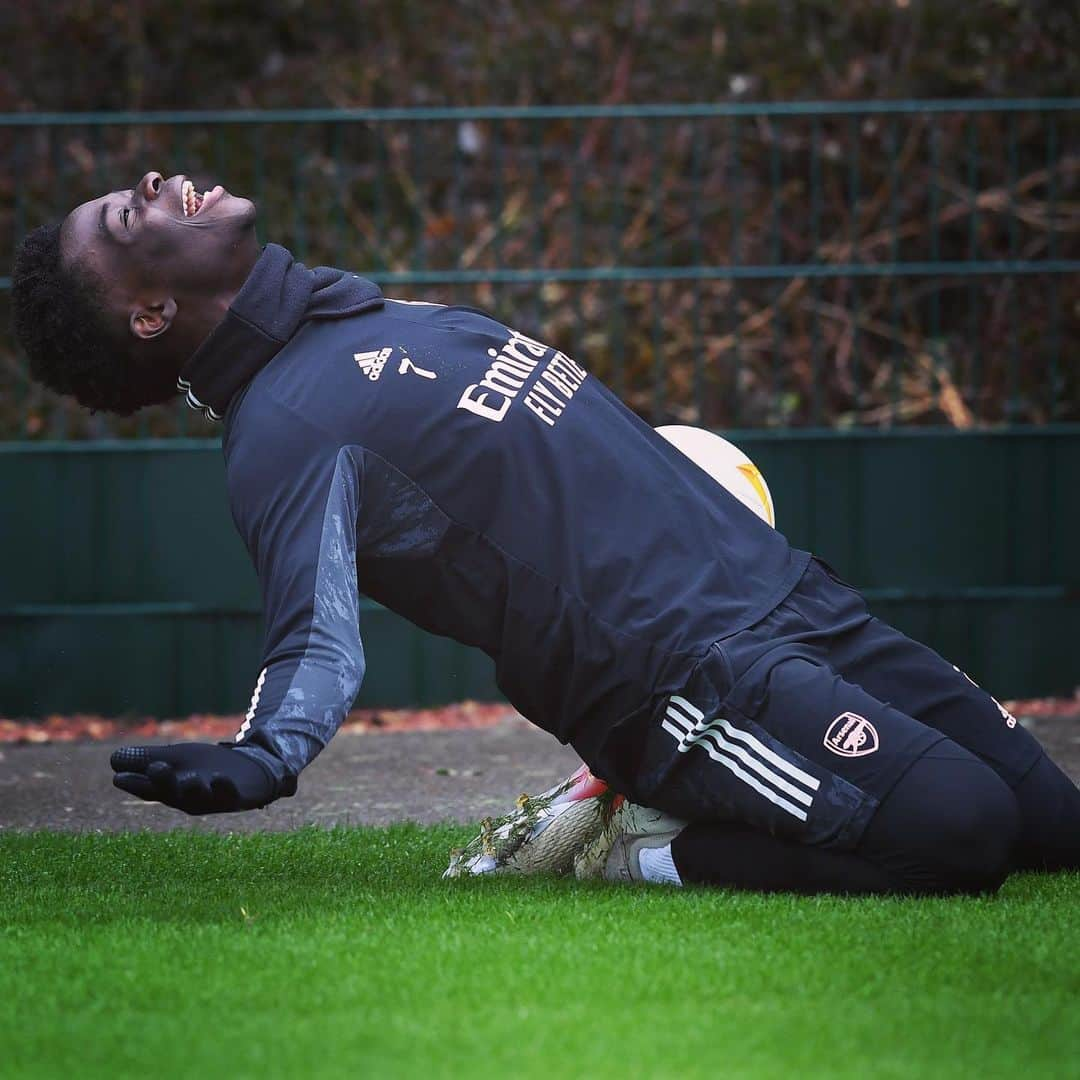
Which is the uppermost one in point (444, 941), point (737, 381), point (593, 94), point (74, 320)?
point (593, 94)

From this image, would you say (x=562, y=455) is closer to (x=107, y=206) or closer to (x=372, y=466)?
(x=372, y=466)

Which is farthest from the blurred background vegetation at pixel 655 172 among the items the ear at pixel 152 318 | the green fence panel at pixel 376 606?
the ear at pixel 152 318

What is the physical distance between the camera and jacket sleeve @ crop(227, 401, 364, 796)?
301 cm

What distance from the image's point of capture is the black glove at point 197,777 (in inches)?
112

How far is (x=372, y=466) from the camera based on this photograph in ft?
11.1

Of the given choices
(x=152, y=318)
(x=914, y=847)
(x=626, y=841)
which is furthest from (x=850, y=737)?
(x=152, y=318)

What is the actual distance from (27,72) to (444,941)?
7.83m

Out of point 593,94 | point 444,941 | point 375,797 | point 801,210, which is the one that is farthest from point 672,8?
point 444,941

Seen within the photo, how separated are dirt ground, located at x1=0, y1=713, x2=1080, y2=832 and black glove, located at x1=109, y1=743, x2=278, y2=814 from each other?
5.97ft

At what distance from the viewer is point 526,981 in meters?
2.87

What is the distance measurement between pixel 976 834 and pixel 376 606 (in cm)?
338

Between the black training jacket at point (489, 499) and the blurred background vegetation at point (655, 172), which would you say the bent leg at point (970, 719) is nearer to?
the black training jacket at point (489, 499)

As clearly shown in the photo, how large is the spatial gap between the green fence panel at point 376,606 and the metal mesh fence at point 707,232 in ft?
1.01

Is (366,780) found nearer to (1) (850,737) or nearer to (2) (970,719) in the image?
(2) (970,719)
